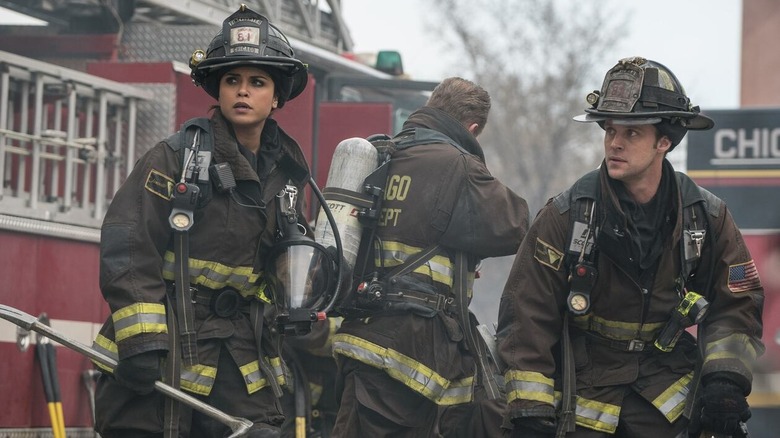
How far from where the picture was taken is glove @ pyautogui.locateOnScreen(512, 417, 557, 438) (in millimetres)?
4621

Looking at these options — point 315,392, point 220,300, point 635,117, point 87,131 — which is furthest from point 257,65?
point 315,392

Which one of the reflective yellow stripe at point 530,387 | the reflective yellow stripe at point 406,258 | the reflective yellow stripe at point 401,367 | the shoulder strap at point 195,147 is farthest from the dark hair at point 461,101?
the reflective yellow stripe at point 530,387

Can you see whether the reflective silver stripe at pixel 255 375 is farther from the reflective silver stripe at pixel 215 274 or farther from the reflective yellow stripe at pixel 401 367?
the reflective yellow stripe at pixel 401 367

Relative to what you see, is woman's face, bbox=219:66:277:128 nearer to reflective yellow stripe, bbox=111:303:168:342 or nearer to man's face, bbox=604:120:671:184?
reflective yellow stripe, bbox=111:303:168:342

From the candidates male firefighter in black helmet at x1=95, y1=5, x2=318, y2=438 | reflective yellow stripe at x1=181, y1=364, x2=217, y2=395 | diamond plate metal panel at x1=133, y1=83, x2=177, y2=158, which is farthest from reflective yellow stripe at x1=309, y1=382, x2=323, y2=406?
reflective yellow stripe at x1=181, y1=364, x2=217, y2=395

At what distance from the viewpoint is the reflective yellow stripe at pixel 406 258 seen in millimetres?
6047

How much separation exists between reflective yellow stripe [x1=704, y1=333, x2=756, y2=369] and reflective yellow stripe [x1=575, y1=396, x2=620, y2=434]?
34 cm

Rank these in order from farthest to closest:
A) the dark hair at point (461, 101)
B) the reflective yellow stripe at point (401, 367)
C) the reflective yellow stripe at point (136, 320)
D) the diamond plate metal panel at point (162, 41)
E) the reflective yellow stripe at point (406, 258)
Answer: the diamond plate metal panel at point (162, 41)
the dark hair at point (461, 101)
the reflective yellow stripe at point (406, 258)
the reflective yellow stripe at point (401, 367)
the reflective yellow stripe at point (136, 320)

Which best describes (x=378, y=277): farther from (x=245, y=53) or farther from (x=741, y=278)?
(x=741, y=278)

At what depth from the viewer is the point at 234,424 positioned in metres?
4.77

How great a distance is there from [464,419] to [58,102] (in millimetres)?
2328

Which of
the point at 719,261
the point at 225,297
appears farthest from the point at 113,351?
the point at 719,261

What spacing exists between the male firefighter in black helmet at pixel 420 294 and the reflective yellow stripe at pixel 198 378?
1.20 metres

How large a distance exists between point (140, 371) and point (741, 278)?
194cm
